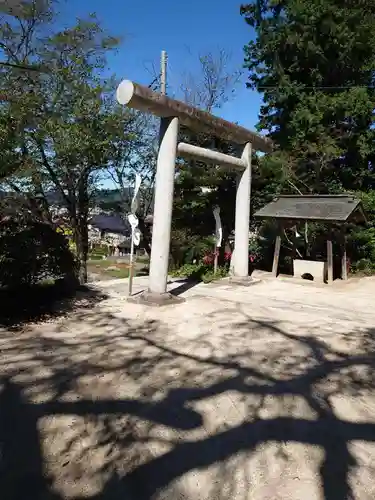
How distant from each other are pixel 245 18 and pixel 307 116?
6.42 meters

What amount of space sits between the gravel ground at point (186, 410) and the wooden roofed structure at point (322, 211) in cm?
428

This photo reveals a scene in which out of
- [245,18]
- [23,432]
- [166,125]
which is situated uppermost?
[245,18]

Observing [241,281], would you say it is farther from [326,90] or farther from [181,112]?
[326,90]

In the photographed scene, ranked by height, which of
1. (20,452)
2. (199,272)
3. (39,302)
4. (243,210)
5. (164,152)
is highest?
(164,152)

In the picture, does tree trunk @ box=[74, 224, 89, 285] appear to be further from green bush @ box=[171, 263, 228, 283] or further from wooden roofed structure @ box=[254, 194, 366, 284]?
wooden roofed structure @ box=[254, 194, 366, 284]

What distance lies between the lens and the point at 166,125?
6.01 metres

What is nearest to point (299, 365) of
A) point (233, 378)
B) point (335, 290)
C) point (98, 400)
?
point (233, 378)

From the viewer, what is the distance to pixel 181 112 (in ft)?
19.8

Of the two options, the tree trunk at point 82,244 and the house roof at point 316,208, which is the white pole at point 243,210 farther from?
the tree trunk at point 82,244

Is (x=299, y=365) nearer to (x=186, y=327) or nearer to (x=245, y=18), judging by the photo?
(x=186, y=327)

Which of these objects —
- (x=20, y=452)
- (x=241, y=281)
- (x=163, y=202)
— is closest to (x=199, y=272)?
(x=241, y=281)

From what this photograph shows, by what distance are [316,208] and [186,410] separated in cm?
745

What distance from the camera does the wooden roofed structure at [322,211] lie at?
8.63m

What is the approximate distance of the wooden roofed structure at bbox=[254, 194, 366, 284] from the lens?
8626mm
